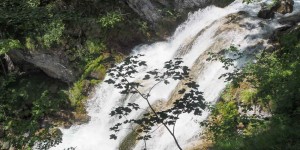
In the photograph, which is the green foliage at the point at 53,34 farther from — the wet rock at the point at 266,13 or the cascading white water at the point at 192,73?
the wet rock at the point at 266,13

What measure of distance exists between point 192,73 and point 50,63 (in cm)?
564

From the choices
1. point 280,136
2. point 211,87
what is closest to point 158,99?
point 211,87

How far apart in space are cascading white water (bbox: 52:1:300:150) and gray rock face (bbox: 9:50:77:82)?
1.35 m

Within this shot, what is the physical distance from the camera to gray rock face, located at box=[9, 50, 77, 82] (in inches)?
552

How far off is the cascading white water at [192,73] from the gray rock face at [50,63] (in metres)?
1.35

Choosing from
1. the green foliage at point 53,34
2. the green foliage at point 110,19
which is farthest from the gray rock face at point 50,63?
the green foliage at point 110,19

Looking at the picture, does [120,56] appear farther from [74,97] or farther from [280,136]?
[280,136]

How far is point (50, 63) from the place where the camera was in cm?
1416

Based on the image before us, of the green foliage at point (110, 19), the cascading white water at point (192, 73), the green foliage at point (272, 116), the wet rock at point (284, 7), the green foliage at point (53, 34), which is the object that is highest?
the green foliage at point (110, 19)

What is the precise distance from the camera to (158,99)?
38.8ft

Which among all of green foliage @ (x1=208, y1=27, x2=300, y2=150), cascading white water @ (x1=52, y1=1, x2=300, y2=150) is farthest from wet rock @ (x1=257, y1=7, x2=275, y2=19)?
green foliage @ (x1=208, y1=27, x2=300, y2=150)

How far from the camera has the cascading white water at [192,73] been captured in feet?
33.5

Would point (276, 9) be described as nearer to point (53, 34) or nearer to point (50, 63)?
point (53, 34)

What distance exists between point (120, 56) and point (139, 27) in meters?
1.70
